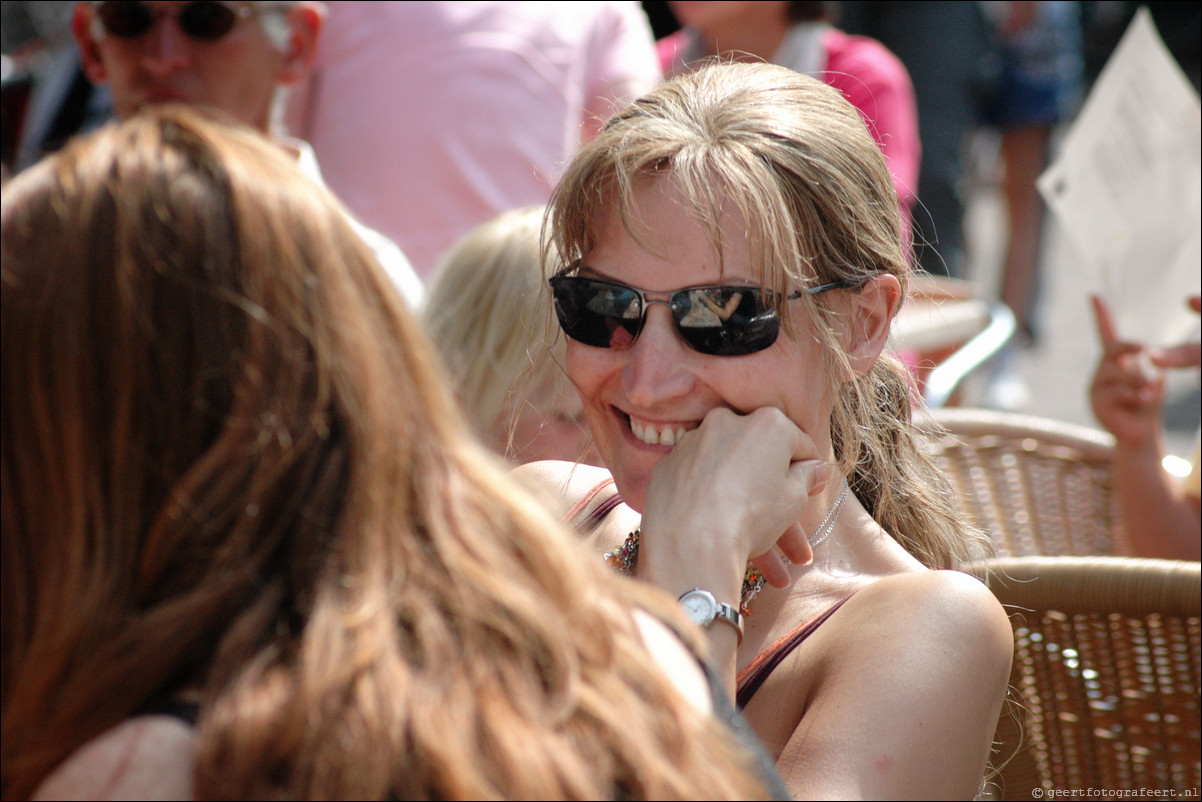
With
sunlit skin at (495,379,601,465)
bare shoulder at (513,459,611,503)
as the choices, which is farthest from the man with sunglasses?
bare shoulder at (513,459,611,503)

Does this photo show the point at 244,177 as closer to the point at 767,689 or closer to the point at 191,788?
the point at 191,788

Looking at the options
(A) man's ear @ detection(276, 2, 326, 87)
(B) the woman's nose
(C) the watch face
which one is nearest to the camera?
(C) the watch face

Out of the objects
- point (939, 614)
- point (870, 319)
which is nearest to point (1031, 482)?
point (870, 319)

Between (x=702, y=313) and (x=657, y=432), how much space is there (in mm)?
197

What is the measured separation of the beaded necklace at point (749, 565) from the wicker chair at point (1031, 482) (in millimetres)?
1042

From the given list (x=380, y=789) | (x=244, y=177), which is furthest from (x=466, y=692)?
(x=244, y=177)

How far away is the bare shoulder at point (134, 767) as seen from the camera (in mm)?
944

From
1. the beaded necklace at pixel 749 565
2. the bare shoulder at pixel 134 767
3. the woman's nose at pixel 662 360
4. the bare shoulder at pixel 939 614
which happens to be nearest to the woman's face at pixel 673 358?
the woman's nose at pixel 662 360

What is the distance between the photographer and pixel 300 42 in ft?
9.49

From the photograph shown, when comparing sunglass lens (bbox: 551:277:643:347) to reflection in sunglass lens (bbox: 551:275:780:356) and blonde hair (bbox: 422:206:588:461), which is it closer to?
reflection in sunglass lens (bbox: 551:275:780:356)

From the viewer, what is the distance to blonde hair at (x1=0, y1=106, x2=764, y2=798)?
979 millimetres

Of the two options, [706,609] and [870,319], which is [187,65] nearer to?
[870,319]

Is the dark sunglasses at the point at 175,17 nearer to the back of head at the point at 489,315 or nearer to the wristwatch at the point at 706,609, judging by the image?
the back of head at the point at 489,315

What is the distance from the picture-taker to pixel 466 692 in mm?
999
